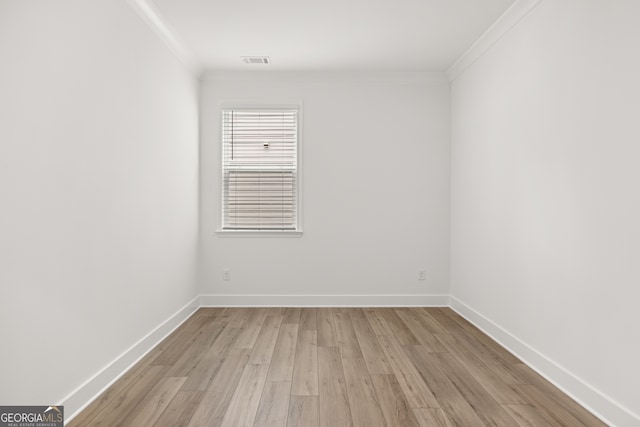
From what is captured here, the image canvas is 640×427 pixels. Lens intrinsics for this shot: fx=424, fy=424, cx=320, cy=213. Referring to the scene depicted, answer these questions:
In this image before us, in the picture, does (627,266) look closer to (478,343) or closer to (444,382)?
(444,382)

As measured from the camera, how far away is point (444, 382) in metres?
2.83

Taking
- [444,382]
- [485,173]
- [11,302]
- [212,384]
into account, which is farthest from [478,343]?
[11,302]

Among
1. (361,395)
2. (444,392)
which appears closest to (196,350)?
(361,395)

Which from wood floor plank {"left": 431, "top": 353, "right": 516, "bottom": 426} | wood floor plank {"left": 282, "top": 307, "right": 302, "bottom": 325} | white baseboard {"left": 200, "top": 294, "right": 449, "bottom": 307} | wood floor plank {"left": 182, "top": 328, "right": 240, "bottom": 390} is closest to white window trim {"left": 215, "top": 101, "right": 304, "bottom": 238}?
white baseboard {"left": 200, "top": 294, "right": 449, "bottom": 307}

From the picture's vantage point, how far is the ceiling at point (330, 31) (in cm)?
338

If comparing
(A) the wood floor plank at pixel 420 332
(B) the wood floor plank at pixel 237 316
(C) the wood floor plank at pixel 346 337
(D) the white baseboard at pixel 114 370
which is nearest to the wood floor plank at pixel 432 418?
(C) the wood floor plank at pixel 346 337

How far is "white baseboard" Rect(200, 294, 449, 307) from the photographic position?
5.01m

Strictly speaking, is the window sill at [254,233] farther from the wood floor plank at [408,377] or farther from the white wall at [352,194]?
the wood floor plank at [408,377]

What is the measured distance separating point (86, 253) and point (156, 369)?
Result: 1059 mm

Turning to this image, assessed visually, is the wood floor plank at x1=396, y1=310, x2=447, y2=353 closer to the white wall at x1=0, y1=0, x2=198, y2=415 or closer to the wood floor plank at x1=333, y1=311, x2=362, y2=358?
the wood floor plank at x1=333, y1=311, x2=362, y2=358

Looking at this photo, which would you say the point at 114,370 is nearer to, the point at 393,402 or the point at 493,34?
the point at 393,402

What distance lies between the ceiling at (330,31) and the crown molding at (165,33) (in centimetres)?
3

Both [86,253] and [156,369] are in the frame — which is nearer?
[86,253]

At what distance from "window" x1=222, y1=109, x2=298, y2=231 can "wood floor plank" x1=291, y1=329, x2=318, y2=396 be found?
1.60m
